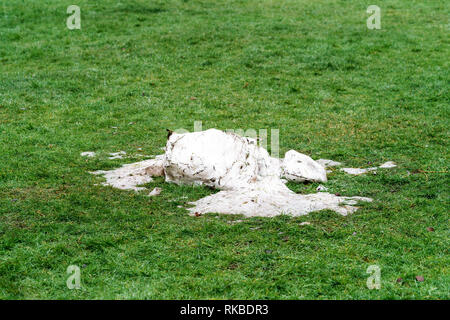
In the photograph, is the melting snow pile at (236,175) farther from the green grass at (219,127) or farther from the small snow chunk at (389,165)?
the small snow chunk at (389,165)

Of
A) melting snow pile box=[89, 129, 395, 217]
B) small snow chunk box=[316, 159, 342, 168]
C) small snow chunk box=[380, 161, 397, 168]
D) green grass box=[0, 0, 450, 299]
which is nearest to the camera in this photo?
green grass box=[0, 0, 450, 299]

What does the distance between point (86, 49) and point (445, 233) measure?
1494cm

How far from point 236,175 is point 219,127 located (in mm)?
4301

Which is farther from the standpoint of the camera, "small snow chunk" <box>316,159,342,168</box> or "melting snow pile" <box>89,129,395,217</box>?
"small snow chunk" <box>316,159,342,168</box>

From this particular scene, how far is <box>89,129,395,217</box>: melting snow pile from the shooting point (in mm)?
8109

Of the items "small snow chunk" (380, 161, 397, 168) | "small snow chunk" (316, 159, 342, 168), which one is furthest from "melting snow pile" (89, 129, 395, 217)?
"small snow chunk" (380, 161, 397, 168)

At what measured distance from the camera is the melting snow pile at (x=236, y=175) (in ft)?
26.6

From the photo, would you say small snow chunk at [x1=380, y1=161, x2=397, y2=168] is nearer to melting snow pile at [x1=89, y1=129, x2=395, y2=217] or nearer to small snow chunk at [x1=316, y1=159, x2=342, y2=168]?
small snow chunk at [x1=316, y1=159, x2=342, y2=168]

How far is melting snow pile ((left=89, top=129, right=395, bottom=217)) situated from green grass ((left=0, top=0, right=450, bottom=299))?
0.26 meters

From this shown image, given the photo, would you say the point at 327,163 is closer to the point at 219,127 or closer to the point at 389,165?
the point at 389,165

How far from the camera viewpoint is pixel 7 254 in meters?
6.75

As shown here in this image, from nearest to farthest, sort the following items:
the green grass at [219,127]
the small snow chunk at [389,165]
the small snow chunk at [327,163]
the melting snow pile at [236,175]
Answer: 1. the green grass at [219,127]
2. the melting snow pile at [236,175]
3. the small snow chunk at [389,165]
4. the small snow chunk at [327,163]

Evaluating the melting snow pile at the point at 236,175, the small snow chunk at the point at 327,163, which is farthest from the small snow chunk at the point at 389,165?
the melting snow pile at the point at 236,175

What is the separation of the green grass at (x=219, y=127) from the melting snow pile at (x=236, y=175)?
26 centimetres
